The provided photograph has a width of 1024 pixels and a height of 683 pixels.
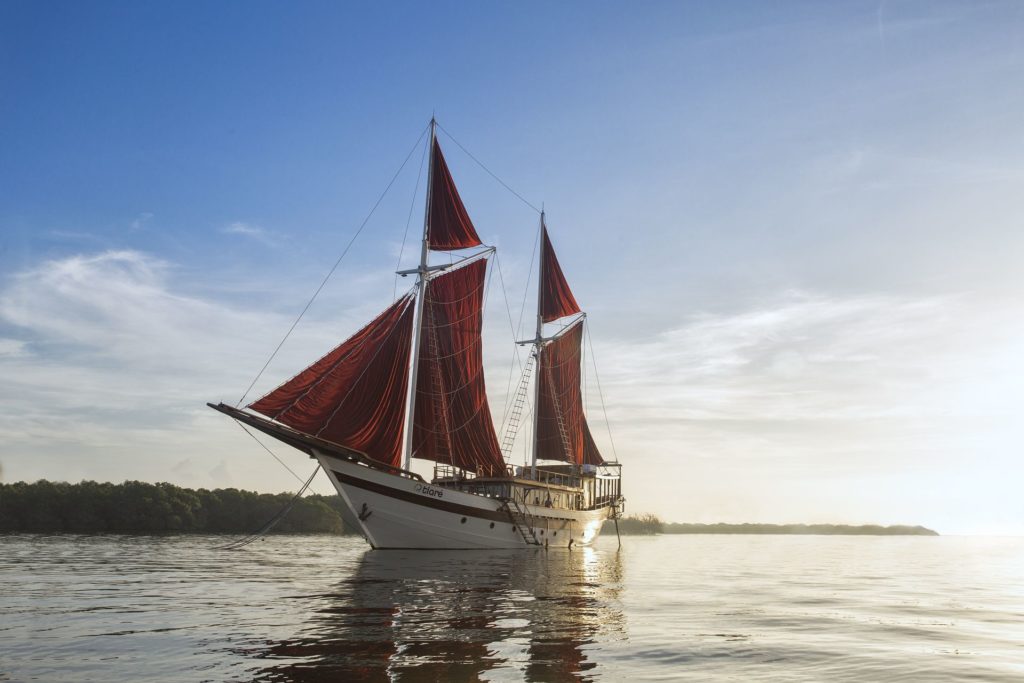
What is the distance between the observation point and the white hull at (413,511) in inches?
1871

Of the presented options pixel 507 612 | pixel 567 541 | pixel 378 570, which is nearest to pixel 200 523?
pixel 567 541

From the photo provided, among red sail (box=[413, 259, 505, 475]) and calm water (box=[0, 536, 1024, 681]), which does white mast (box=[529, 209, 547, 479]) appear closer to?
red sail (box=[413, 259, 505, 475])

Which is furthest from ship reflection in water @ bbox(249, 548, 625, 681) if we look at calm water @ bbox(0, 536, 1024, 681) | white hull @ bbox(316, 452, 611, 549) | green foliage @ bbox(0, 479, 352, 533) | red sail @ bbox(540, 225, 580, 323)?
green foliage @ bbox(0, 479, 352, 533)

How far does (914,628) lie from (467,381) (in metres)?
41.6

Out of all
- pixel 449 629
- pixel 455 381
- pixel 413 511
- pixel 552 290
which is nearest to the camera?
pixel 449 629

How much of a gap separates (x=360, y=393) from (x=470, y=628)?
101ft

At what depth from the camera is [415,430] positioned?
54531mm

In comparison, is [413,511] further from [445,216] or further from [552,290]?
[552,290]

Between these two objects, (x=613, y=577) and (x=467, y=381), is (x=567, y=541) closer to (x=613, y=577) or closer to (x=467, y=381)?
(x=467, y=381)

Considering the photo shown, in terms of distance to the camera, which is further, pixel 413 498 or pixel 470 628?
pixel 413 498

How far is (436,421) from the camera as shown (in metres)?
55.5

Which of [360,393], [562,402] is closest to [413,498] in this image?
[360,393]

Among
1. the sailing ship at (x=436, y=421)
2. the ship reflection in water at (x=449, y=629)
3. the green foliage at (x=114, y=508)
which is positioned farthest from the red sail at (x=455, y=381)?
the green foliage at (x=114, y=508)

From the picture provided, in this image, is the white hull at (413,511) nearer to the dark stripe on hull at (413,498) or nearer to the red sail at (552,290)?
the dark stripe on hull at (413,498)
